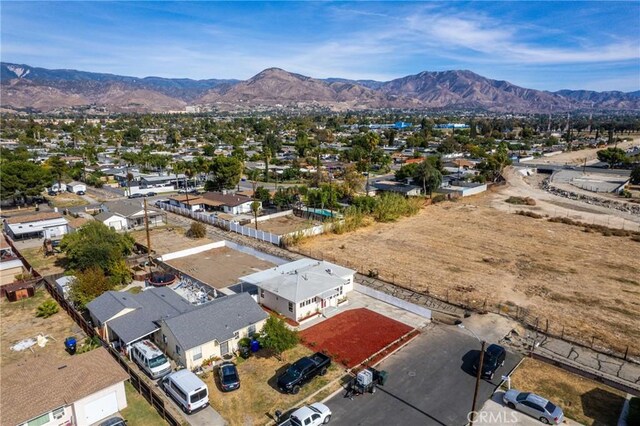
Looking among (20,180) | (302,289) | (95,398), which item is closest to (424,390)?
(302,289)

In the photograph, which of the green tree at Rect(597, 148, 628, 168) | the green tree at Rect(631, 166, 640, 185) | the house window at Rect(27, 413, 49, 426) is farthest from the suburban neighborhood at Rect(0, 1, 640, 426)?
the green tree at Rect(597, 148, 628, 168)

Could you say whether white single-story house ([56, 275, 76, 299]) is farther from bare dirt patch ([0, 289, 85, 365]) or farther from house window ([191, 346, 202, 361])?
house window ([191, 346, 202, 361])

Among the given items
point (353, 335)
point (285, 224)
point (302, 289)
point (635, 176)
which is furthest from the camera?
point (635, 176)

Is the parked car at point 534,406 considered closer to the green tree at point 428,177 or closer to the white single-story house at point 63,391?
the white single-story house at point 63,391

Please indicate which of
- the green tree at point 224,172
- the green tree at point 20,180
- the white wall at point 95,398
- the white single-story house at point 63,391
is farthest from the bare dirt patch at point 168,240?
the white wall at point 95,398

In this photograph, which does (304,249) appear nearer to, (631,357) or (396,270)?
(396,270)

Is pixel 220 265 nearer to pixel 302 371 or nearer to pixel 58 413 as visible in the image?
pixel 302 371
